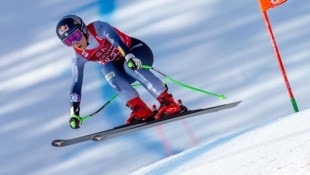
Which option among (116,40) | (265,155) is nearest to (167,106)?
(116,40)

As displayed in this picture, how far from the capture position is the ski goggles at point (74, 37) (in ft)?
21.2

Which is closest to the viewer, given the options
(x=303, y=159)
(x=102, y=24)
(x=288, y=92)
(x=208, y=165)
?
(x=303, y=159)

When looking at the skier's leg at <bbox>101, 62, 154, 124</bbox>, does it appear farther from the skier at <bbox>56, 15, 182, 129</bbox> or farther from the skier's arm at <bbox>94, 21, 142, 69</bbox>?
the skier's arm at <bbox>94, 21, 142, 69</bbox>

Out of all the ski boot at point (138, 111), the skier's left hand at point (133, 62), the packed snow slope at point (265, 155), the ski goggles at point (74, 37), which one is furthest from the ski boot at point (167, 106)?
the ski goggles at point (74, 37)

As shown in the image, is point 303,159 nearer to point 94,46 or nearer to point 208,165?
point 208,165

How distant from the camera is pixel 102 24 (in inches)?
265

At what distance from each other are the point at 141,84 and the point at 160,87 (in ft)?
0.89

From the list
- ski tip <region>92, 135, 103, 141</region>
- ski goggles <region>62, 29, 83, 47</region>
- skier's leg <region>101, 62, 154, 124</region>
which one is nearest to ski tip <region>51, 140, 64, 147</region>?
ski tip <region>92, 135, 103, 141</region>

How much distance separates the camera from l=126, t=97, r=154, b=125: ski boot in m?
7.07

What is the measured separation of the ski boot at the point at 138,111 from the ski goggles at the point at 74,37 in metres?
1.08

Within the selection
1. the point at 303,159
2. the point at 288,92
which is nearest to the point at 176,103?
the point at 288,92

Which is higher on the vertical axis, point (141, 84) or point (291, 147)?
point (141, 84)

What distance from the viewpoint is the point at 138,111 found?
280 inches

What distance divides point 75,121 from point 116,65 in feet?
2.91
